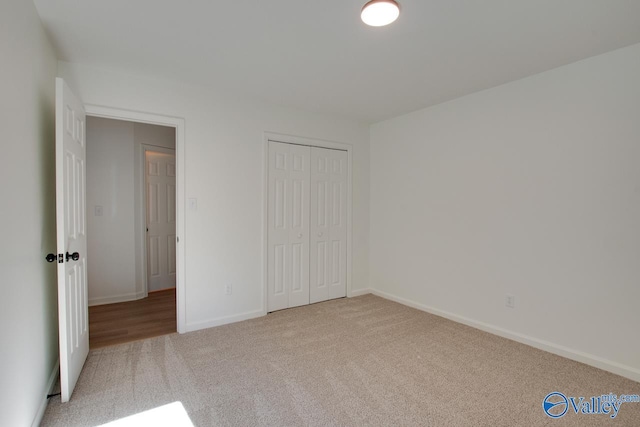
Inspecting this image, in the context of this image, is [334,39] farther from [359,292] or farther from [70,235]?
[359,292]

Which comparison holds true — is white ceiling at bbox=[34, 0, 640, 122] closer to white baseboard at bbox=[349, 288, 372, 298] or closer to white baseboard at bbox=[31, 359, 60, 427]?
white baseboard at bbox=[31, 359, 60, 427]

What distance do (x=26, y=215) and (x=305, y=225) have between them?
8.70ft

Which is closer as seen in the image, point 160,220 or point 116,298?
point 116,298

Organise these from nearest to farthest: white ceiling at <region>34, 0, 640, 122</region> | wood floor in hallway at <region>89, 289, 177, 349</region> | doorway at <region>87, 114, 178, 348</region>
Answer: white ceiling at <region>34, 0, 640, 122</region> → wood floor in hallway at <region>89, 289, 177, 349</region> → doorway at <region>87, 114, 178, 348</region>

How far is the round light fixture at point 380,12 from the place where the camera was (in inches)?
69.2

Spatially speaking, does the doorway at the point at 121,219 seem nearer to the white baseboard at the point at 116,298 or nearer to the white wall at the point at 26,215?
the white baseboard at the point at 116,298

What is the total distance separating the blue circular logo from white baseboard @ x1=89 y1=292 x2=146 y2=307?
4542mm

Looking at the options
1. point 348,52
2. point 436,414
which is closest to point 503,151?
point 348,52

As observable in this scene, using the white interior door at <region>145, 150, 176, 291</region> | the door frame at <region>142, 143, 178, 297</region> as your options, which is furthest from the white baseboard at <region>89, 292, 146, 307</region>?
the white interior door at <region>145, 150, 176, 291</region>

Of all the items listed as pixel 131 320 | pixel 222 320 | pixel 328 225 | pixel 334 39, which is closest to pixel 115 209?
pixel 131 320

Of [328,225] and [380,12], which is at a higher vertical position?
[380,12]

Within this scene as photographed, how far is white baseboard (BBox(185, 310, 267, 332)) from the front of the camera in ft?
10.4

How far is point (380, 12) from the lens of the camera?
71.1 inches

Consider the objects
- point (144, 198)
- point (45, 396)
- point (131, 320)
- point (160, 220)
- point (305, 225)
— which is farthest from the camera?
point (160, 220)
